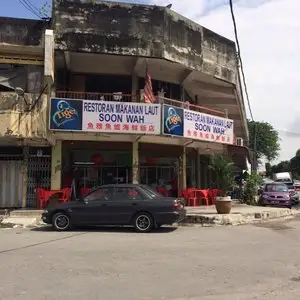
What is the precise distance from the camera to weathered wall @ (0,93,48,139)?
19297mm

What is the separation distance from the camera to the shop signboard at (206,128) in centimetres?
2258

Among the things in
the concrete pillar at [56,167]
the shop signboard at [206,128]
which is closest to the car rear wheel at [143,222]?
the concrete pillar at [56,167]

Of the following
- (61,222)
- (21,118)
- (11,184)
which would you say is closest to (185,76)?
(21,118)

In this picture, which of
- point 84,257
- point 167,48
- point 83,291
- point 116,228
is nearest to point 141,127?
point 167,48

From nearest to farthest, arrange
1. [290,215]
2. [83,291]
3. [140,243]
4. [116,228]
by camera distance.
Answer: [83,291]
[140,243]
[116,228]
[290,215]

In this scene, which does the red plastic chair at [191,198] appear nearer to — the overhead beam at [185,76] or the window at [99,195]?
the overhead beam at [185,76]

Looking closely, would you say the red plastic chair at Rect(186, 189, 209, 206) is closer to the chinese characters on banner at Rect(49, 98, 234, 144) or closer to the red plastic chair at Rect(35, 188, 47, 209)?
the chinese characters on banner at Rect(49, 98, 234, 144)

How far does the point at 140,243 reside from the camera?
41.5 feet

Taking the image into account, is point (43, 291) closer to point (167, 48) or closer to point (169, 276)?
point (169, 276)

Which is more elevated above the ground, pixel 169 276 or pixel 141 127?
pixel 141 127

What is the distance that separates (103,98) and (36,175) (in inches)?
179

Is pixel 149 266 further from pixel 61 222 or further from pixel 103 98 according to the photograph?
pixel 103 98

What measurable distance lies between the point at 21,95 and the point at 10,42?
3.43m

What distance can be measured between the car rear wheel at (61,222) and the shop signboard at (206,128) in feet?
26.4
